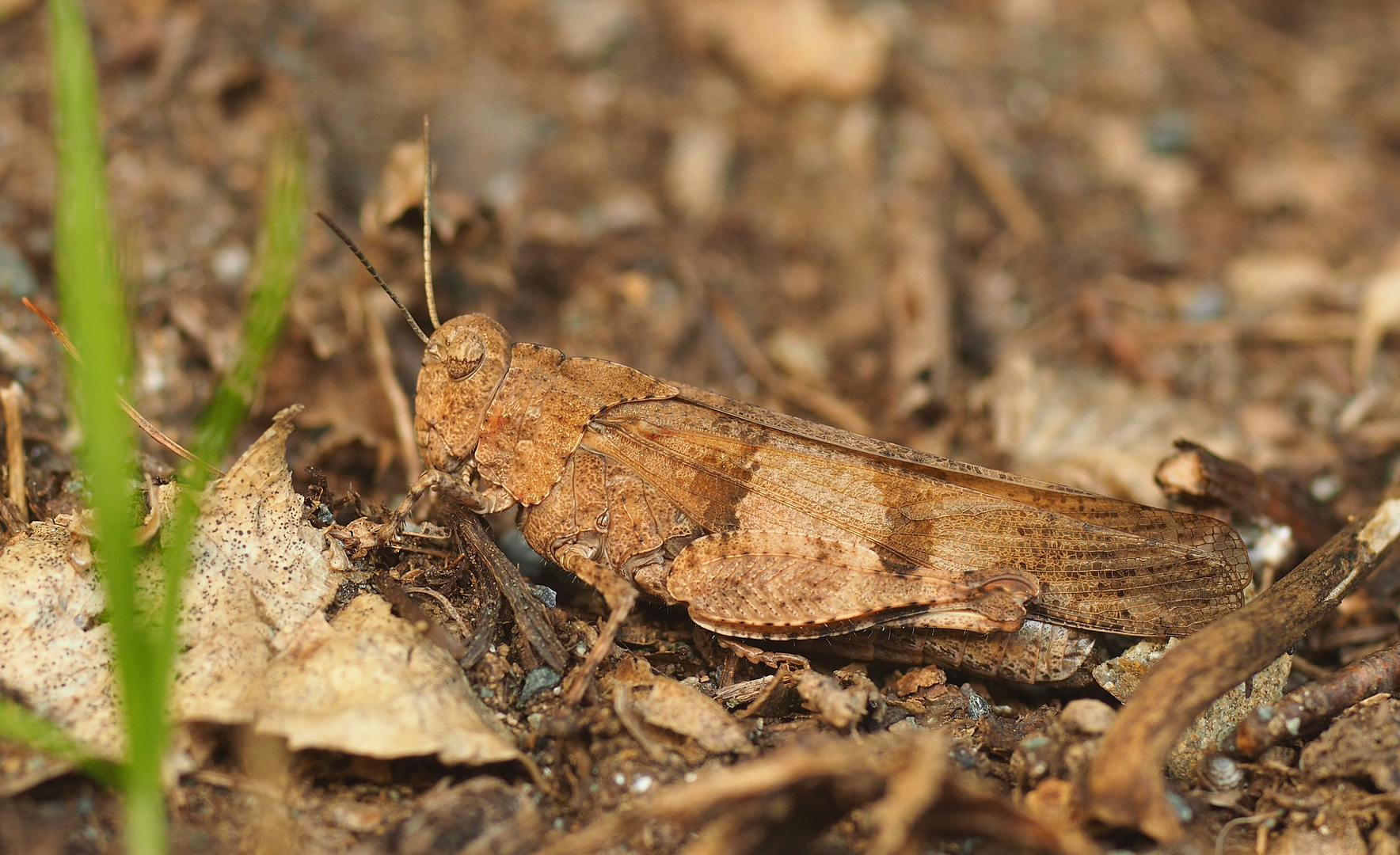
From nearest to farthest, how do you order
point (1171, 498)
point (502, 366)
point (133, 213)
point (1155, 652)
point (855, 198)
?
point (1155, 652)
point (502, 366)
point (1171, 498)
point (133, 213)
point (855, 198)

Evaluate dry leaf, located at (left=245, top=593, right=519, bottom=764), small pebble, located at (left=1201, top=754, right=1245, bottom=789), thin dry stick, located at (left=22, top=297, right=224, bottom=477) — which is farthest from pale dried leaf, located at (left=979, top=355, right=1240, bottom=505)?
thin dry stick, located at (left=22, top=297, right=224, bottom=477)

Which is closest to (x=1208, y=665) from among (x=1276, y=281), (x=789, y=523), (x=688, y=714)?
(x=789, y=523)

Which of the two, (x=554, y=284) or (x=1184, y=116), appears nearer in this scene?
(x=554, y=284)

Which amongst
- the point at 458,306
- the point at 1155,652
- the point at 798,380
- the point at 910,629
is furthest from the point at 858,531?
the point at 458,306

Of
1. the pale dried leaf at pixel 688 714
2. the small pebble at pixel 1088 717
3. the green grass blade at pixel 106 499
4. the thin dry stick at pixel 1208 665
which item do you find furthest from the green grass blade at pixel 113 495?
the small pebble at pixel 1088 717

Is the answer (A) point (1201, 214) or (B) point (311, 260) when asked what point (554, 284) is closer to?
(B) point (311, 260)

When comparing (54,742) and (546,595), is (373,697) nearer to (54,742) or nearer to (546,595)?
(54,742)

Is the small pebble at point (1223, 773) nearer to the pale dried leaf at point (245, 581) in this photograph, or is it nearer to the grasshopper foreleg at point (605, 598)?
the grasshopper foreleg at point (605, 598)
